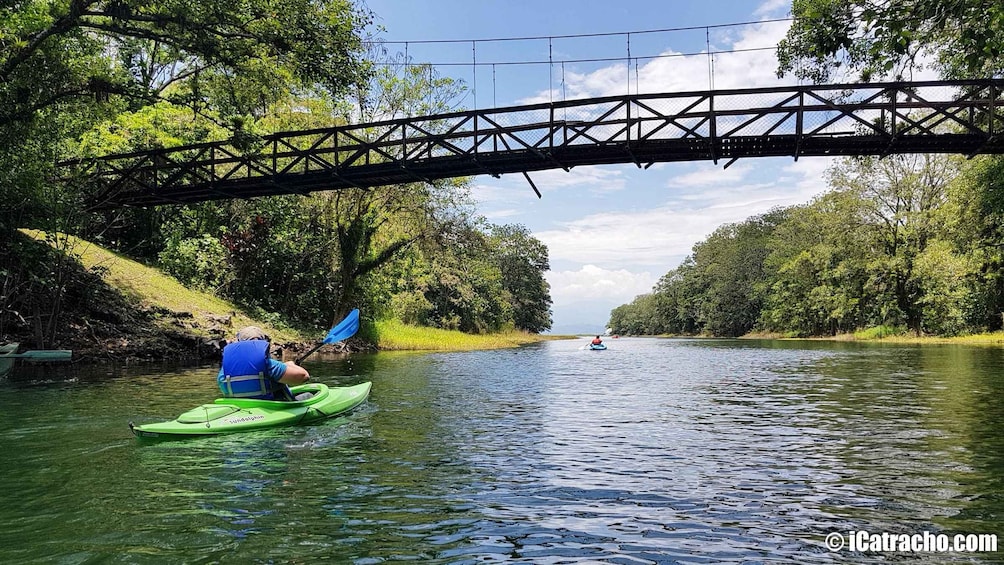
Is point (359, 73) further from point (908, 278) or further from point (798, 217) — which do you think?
point (798, 217)

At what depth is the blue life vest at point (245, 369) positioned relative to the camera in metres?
9.59

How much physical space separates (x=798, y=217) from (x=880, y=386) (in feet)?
187

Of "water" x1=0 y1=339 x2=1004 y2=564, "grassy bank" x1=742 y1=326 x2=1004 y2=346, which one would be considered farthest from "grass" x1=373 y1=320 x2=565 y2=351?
"grassy bank" x1=742 y1=326 x2=1004 y2=346

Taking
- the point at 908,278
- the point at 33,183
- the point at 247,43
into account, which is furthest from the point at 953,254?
the point at 33,183

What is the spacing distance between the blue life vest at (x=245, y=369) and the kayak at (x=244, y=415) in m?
0.21

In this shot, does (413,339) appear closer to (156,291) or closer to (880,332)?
(156,291)

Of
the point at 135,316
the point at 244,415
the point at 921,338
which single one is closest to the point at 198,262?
the point at 135,316

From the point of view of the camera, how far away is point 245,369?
31.5 ft

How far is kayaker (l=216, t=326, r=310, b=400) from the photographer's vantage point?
378 inches

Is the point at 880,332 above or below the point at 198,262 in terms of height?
below

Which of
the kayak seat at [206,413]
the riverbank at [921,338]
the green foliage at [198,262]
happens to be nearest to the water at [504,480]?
the kayak seat at [206,413]

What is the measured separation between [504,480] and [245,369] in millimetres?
4713

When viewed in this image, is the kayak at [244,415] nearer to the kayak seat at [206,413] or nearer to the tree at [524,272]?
the kayak seat at [206,413]

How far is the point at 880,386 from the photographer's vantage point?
15852 millimetres
